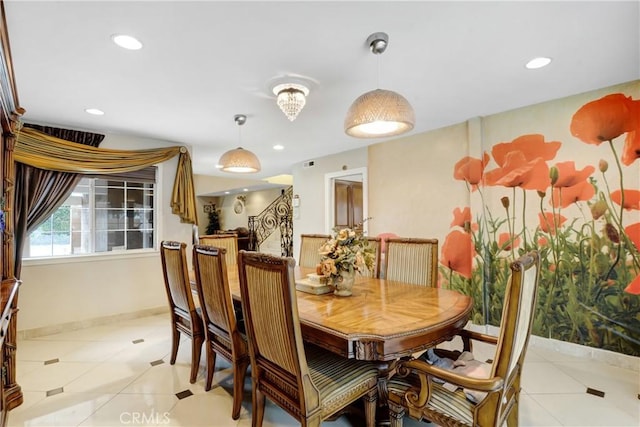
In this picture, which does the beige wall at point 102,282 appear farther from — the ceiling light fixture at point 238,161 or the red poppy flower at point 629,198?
the red poppy flower at point 629,198

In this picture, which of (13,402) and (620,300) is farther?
(620,300)

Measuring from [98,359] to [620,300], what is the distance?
15.0ft

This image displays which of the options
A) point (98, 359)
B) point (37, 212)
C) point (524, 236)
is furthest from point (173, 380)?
point (524, 236)

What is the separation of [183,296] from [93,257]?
2118mm

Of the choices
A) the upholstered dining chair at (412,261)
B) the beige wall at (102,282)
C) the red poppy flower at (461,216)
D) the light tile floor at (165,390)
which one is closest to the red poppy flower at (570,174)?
the red poppy flower at (461,216)

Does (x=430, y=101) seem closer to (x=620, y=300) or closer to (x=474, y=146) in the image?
(x=474, y=146)

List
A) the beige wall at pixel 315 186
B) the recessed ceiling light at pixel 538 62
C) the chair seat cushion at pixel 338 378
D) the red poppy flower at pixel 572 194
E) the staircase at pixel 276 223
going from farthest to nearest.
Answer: the staircase at pixel 276 223 → the beige wall at pixel 315 186 → the red poppy flower at pixel 572 194 → the recessed ceiling light at pixel 538 62 → the chair seat cushion at pixel 338 378

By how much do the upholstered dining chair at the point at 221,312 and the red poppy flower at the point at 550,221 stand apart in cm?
293

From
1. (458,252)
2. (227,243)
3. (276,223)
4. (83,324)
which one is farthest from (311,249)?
(276,223)

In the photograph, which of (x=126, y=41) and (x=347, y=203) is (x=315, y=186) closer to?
(x=347, y=203)

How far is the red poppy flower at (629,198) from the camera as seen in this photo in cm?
254

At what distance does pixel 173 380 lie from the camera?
246 centimetres

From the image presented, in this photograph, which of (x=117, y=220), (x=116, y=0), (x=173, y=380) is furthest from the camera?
Answer: (x=117, y=220)

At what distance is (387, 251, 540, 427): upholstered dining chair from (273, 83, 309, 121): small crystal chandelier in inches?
74.1
